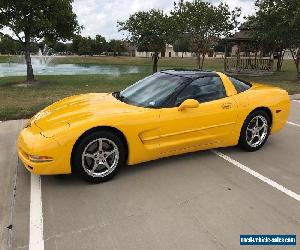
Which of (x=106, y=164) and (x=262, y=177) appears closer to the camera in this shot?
(x=106, y=164)

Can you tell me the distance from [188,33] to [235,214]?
19.3 metres

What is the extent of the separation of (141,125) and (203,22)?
1762 centimetres

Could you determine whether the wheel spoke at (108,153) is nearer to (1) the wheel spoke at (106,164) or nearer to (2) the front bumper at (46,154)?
(1) the wheel spoke at (106,164)

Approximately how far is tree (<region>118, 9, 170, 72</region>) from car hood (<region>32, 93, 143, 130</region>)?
54.9 feet

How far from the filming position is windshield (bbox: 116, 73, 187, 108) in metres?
4.65

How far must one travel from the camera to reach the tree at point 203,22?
20281 mm

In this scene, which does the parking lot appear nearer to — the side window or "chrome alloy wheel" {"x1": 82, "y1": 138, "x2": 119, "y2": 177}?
"chrome alloy wheel" {"x1": 82, "y1": 138, "x2": 119, "y2": 177}

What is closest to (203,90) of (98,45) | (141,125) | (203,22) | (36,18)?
(141,125)

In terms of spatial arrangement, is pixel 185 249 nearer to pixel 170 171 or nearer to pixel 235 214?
pixel 235 214

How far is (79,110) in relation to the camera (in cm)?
445

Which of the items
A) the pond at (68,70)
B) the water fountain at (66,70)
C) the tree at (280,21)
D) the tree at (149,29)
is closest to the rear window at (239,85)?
the tree at (280,21)

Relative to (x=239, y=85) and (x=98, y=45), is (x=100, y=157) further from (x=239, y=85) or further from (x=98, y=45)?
(x=98, y=45)

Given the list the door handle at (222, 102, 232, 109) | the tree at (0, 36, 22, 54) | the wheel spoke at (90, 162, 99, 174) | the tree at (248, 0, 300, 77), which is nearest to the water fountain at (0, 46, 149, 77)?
the tree at (0, 36, 22, 54)

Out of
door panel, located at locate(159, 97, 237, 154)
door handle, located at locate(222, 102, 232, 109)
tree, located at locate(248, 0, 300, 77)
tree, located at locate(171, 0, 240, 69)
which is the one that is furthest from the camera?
tree, located at locate(171, 0, 240, 69)
